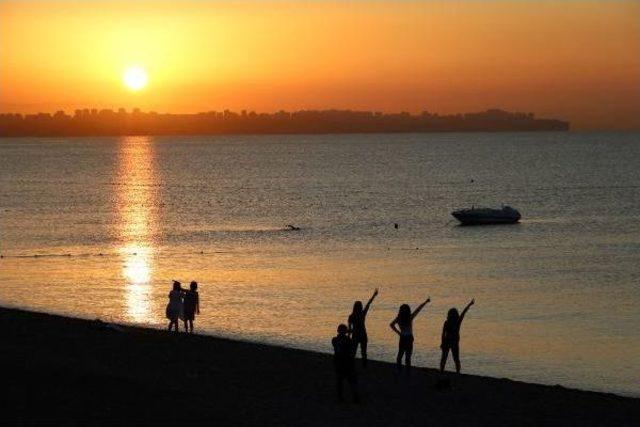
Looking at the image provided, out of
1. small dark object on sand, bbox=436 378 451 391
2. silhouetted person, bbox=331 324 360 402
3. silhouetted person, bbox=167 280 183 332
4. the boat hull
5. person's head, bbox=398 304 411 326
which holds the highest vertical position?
person's head, bbox=398 304 411 326

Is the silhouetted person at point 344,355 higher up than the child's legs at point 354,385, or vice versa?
the silhouetted person at point 344,355

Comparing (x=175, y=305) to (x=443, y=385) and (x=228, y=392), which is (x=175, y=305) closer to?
(x=228, y=392)

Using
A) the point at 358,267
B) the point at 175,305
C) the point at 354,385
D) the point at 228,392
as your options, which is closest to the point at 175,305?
the point at 175,305

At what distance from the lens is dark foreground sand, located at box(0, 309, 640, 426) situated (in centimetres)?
1703

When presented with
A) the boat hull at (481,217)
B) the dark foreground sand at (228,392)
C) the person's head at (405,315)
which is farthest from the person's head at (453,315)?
the boat hull at (481,217)

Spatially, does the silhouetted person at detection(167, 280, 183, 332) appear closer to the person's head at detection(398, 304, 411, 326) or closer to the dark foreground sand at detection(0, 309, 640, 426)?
the dark foreground sand at detection(0, 309, 640, 426)

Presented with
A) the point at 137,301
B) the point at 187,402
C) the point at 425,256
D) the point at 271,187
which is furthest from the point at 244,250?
the point at 271,187

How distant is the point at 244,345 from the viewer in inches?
1040

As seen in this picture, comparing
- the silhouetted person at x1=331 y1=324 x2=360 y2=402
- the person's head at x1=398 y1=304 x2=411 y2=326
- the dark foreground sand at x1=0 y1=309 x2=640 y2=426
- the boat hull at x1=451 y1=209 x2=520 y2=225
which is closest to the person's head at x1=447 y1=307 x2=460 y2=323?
the person's head at x1=398 y1=304 x2=411 y2=326

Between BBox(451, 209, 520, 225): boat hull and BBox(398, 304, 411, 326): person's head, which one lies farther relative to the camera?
BBox(451, 209, 520, 225): boat hull

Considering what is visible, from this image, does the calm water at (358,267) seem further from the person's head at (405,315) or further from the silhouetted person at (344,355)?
the silhouetted person at (344,355)

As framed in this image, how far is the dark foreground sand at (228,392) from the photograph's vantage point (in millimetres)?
17031

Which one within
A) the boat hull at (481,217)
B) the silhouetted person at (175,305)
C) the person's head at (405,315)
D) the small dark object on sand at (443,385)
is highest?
the person's head at (405,315)

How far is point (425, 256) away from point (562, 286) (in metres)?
14.5
